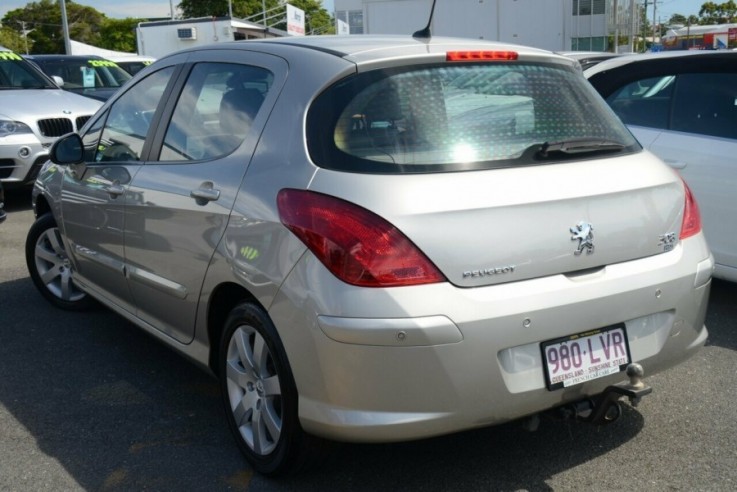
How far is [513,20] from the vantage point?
179 ft

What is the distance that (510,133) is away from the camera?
127 inches

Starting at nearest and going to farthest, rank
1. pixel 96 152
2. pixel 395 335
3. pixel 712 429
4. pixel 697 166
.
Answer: pixel 395 335, pixel 712 429, pixel 96 152, pixel 697 166

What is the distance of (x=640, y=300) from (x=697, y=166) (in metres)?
2.45

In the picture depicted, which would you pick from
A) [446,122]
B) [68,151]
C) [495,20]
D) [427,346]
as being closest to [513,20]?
[495,20]

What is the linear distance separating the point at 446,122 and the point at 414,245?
0.55m

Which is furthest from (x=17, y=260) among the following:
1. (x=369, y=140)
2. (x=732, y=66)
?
(x=732, y=66)

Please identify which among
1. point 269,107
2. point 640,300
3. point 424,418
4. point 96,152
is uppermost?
point 269,107

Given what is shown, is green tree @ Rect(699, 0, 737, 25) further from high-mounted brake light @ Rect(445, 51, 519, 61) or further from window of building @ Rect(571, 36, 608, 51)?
high-mounted brake light @ Rect(445, 51, 519, 61)

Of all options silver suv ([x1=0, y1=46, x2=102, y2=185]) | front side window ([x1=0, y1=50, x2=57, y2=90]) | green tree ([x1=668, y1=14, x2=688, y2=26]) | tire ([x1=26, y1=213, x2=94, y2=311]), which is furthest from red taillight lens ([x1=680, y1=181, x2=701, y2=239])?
green tree ([x1=668, y1=14, x2=688, y2=26])

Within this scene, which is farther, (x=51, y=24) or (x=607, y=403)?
(x=51, y=24)

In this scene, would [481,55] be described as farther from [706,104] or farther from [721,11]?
[721,11]

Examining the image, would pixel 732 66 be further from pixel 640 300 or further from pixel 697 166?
pixel 640 300

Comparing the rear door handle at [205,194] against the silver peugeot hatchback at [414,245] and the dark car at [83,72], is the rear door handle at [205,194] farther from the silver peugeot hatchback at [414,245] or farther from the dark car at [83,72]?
the dark car at [83,72]

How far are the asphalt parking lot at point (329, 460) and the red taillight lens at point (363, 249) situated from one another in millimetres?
950
